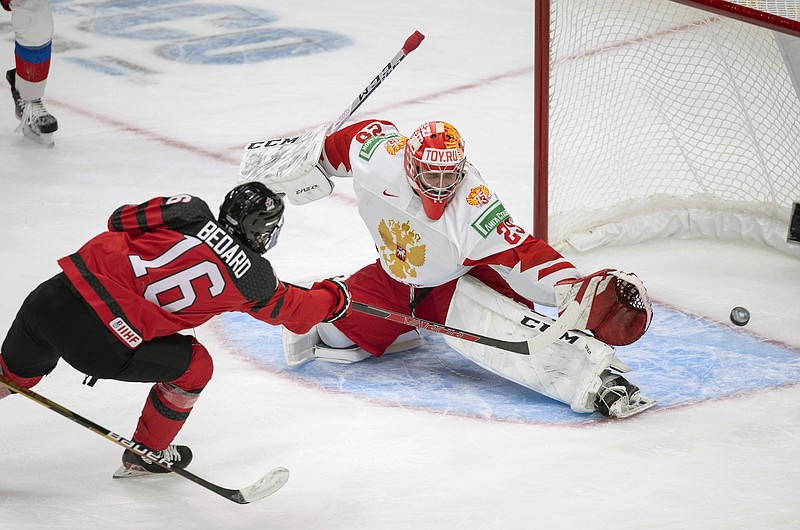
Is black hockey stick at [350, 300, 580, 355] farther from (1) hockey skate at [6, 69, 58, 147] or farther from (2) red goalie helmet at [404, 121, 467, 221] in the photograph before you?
(1) hockey skate at [6, 69, 58, 147]

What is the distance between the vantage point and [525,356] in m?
3.06

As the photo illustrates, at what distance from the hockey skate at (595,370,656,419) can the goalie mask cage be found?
3.53 feet

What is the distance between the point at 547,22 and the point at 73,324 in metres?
2.02

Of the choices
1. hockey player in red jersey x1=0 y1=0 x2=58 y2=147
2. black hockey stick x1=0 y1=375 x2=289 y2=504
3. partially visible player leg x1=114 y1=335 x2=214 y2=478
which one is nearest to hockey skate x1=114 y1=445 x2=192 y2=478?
partially visible player leg x1=114 y1=335 x2=214 y2=478

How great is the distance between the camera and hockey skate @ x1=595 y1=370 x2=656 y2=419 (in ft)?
9.69

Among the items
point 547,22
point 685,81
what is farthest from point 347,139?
point 685,81

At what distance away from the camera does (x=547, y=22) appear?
3668 mm

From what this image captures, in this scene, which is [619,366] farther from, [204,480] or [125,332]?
[125,332]

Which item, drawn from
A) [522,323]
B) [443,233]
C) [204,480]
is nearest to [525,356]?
[522,323]

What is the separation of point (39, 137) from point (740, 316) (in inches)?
133

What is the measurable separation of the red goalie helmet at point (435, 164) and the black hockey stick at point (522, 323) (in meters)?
0.31

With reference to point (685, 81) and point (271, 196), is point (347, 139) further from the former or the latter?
point (685, 81)

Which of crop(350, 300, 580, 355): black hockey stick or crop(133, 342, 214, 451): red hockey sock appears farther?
crop(350, 300, 580, 355): black hockey stick

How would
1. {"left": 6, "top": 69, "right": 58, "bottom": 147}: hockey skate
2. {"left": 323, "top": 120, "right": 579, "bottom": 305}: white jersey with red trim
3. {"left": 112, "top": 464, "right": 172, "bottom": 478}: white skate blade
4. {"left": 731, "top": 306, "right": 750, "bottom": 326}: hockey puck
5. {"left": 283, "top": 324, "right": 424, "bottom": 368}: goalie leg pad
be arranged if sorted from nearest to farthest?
1. {"left": 112, "top": 464, "right": 172, "bottom": 478}: white skate blade
2. {"left": 323, "top": 120, "right": 579, "bottom": 305}: white jersey with red trim
3. {"left": 283, "top": 324, "right": 424, "bottom": 368}: goalie leg pad
4. {"left": 731, "top": 306, "right": 750, "bottom": 326}: hockey puck
5. {"left": 6, "top": 69, "right": 58, "bottom": 147}: hockey skate
